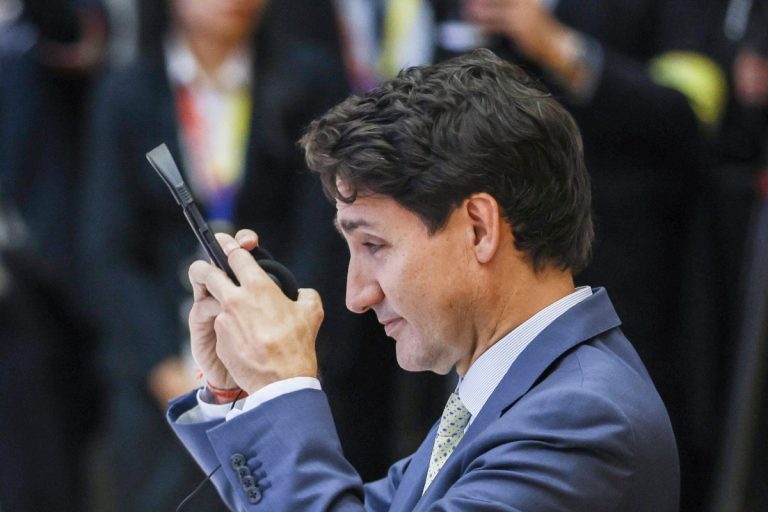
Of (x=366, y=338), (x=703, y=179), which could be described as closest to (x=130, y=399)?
(x=366, y=338)

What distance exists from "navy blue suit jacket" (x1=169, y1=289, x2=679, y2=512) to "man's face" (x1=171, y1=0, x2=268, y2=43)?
2.39 metres

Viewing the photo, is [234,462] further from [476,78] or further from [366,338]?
[366,338]

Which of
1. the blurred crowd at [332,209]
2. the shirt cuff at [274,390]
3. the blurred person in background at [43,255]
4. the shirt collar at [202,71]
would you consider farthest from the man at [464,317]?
the blurred person in background at [43,255]

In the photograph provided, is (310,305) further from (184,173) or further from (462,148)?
(184,173)

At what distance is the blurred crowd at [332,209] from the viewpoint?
4.11 m

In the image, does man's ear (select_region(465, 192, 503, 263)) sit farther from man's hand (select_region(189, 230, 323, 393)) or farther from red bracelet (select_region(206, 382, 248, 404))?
red bracelet (select_region(206, 382, 248, 404))

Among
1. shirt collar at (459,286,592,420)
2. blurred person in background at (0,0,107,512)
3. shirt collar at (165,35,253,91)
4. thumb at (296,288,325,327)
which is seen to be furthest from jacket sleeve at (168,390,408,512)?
blurred person in background at (0,0,107,512)

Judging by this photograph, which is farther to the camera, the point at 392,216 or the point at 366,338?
the point at 366,338

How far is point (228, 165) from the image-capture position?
4258mm

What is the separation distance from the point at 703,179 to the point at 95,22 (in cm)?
207

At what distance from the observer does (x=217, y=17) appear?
169 inches

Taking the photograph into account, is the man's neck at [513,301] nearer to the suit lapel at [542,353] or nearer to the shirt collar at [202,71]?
the suit lapel at [542,353]

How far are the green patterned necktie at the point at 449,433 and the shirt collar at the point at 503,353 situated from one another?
31 millimetres

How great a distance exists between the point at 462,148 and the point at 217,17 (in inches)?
93.8
